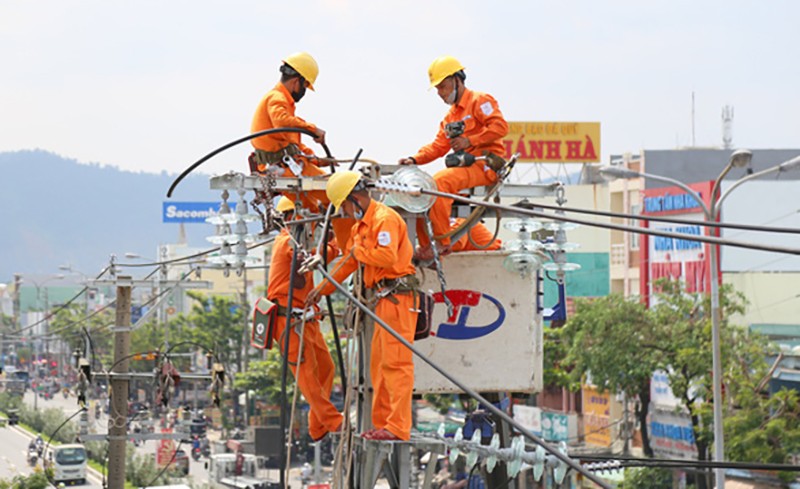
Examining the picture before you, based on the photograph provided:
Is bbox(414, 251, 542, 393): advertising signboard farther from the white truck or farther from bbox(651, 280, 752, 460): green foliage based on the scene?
the white truck

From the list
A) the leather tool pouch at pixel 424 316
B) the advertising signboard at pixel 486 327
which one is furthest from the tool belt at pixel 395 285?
the advertising signboard at pixel 486 327

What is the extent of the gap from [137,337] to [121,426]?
197 feet

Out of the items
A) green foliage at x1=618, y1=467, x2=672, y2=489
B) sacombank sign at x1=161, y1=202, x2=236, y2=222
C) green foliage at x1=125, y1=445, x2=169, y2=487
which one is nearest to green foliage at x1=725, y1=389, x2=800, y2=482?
green foliage at x1=618, y1=467, x2=672, y2=489

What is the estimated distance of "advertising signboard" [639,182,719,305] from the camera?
43656 millimetres

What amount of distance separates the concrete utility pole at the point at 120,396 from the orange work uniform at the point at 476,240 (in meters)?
12.6

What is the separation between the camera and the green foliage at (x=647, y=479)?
35562 millimetres

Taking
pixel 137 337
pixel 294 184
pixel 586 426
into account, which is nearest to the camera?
pixel 294 184

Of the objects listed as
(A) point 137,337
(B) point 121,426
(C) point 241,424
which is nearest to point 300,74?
(B) point 121,426

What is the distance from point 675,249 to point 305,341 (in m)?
36.8

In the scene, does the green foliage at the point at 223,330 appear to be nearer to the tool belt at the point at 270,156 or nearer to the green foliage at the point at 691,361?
the green foliage at the point at 691,361

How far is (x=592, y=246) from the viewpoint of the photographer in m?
55.9

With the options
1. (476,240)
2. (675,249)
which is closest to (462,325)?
(476,240)

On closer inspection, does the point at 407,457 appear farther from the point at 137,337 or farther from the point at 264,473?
the point at 137,337

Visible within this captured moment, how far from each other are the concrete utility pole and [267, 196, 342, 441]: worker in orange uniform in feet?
40.2
